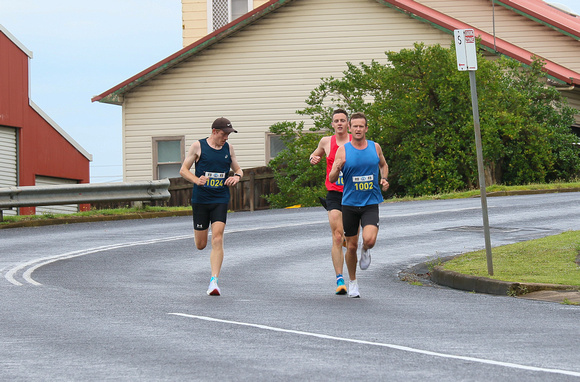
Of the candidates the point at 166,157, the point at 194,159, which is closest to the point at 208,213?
the point at 194,159

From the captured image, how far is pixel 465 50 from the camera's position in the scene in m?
12.8

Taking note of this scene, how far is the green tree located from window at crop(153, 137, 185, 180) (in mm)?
4840

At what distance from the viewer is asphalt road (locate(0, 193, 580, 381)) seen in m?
6.75

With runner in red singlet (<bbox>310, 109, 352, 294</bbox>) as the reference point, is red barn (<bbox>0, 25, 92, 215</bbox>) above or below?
above

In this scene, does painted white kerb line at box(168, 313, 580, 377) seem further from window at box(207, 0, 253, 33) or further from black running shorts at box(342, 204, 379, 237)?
window at box(207, 0, 253, 33)

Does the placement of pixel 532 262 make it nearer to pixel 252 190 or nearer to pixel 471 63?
pixel 471 63

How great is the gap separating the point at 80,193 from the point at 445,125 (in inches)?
408

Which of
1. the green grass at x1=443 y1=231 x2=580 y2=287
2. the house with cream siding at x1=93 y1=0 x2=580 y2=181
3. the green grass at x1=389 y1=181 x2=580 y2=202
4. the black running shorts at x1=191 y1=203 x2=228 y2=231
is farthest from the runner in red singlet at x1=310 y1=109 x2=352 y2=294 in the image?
the house with cream siding at x1=93 y1=0 x2=580 y2=181

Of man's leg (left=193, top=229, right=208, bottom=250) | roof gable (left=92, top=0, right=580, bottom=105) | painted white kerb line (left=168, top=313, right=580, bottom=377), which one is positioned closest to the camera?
painted white kerb line (left=168, top=313, right=580, bottom=377)

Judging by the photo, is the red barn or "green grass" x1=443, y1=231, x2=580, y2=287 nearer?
"green grass" x1=443, y1=231, x2=580, y2=287

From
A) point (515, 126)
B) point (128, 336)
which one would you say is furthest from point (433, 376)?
point (515, 126)

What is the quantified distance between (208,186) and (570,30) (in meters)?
23.5

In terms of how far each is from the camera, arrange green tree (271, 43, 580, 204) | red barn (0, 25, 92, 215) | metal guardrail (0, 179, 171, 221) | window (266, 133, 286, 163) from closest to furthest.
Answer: metal guardrail (0, 179, 171, 221)
green tree (271, 43, 580, 204)
window (266, 133, 286, 163)
red barn (0, 25, 92, 215)

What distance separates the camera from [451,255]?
50.9 feet
